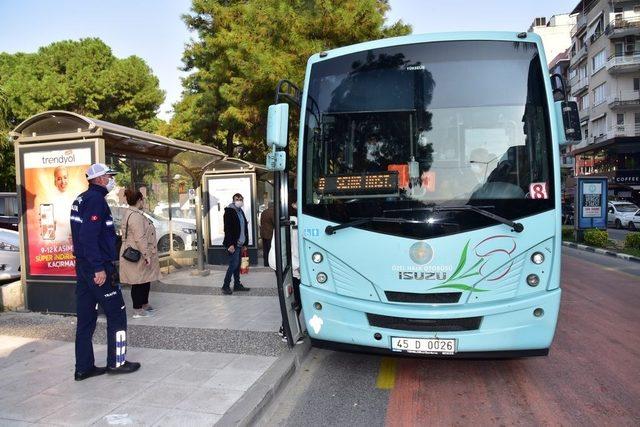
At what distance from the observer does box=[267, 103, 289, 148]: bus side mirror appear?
4781 mm

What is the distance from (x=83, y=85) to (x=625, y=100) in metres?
39.4

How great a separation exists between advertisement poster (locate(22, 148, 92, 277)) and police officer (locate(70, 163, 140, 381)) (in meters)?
2.86

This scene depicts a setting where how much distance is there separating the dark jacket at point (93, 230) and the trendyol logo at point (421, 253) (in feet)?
8.70

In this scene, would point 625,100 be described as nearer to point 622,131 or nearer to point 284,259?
point 622,131

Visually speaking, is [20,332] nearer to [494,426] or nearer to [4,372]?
[4,372]

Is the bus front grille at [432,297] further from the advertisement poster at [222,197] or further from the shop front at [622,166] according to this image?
the shop front at [622,166]

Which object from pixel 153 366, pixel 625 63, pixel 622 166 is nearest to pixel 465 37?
pixel 153 366

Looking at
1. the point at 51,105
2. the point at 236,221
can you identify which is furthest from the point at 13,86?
the point at 236,221

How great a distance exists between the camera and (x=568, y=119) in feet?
15.4

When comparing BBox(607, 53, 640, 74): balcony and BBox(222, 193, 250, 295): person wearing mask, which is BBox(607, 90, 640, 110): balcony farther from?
BBox(222, 193, 250, 295): person wearing mask

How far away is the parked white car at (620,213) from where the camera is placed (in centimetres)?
2856

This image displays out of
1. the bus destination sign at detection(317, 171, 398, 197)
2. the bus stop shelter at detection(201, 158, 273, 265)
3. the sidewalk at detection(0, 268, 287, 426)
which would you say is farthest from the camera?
the bus stop shelter at detection(201, 158, 273, 265)

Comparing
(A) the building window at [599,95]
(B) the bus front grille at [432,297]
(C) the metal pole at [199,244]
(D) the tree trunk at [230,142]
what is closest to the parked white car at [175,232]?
(C) the metal pole at [199,244]

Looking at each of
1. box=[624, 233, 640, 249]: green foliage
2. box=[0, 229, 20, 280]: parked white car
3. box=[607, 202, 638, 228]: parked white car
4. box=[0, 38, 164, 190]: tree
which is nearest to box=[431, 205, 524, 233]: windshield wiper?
box=[0, 229, 20, 280]: parked white car
